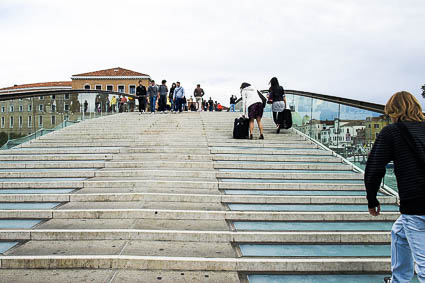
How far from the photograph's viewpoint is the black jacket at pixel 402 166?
2643mm

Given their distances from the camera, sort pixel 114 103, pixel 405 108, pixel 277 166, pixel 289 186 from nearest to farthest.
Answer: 1. pixel 405 108
2. pixel 289 186
3. pixel 277 166
4. pixel 114 103

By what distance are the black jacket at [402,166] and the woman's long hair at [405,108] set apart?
0.07 meters

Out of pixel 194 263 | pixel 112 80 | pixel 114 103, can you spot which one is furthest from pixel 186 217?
pixel 112 80

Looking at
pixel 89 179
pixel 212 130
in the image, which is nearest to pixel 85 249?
pixel 89 179

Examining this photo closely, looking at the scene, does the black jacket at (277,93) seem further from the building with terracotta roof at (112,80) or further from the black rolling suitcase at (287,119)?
the building with terracotta roof at (112,80)

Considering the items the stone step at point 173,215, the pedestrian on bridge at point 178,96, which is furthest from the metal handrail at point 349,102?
the pedestrian on bridge at point 178,96

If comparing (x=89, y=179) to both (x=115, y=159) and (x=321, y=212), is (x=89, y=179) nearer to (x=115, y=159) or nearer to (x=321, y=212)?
(x=115, y=159)

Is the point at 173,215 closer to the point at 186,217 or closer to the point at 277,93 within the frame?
the point at 186,217

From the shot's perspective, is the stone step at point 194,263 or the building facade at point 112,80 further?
the building facade at point 112,80

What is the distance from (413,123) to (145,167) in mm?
5185

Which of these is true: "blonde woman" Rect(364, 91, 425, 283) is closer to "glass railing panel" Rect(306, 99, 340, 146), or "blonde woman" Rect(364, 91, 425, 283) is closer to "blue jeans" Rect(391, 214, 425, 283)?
"blue jeans" Rect(391, 214, 425, 283)

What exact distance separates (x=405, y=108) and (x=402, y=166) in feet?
1.42

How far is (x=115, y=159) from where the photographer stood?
25.6 feet

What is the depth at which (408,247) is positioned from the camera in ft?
9.33
